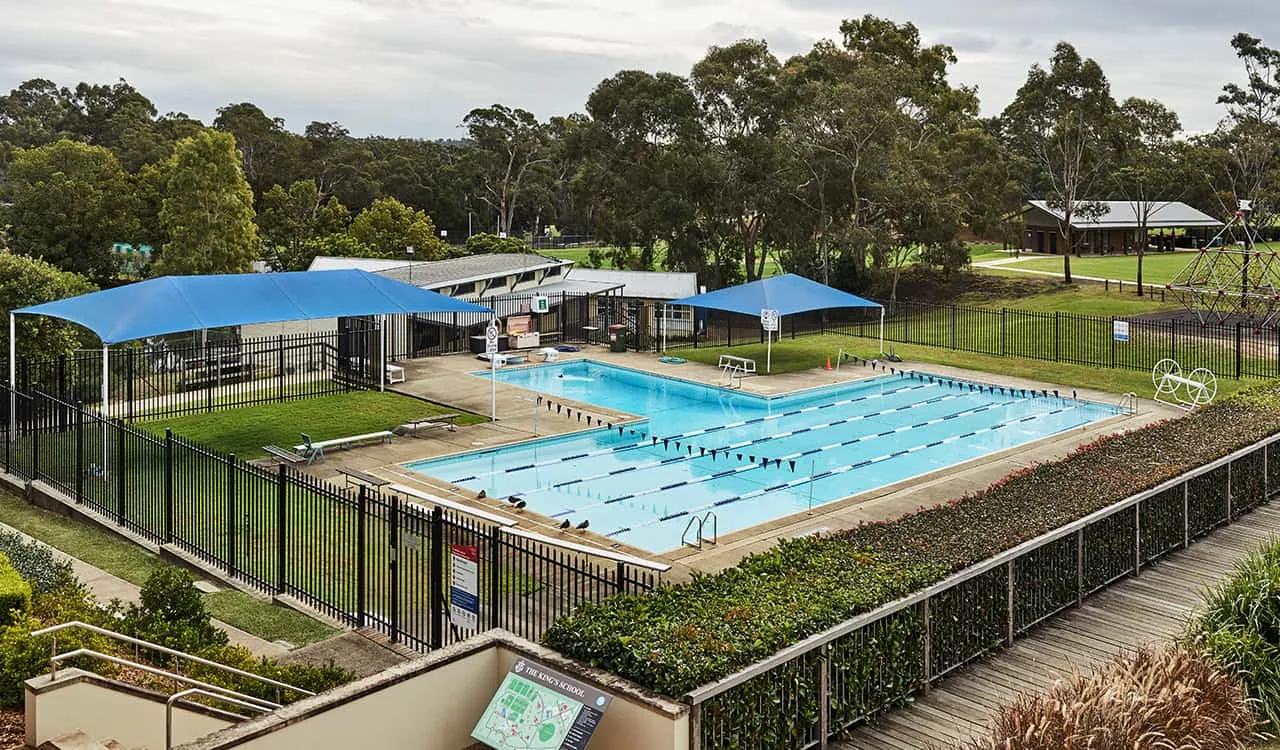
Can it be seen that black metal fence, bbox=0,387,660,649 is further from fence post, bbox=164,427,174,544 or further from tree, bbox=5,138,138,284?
tree, bbox=5,138,138,284

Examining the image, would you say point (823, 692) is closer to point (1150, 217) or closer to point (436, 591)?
point (436, 591)

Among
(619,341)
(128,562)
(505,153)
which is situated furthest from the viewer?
(505,153)

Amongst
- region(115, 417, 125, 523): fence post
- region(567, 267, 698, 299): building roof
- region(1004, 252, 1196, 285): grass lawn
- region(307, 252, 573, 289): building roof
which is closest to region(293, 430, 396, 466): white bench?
region(115, 417, 125, 523): fence post

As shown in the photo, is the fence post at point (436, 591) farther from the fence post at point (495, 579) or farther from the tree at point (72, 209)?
the tree at point (72, 209)

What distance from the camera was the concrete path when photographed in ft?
39.4

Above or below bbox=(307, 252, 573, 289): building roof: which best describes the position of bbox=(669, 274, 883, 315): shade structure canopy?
below

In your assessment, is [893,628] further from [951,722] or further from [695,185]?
[695,185]

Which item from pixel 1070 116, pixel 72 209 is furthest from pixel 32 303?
pixel 1070 116

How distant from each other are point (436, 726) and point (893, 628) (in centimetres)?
390

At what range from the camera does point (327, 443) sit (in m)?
22.7

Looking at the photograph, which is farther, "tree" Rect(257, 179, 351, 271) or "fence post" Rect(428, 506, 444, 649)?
"tree" Rect(257, 179, 351, 271)

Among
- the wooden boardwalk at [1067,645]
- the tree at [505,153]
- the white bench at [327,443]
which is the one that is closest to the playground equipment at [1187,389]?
the wooden boardwalk at [1067,645]

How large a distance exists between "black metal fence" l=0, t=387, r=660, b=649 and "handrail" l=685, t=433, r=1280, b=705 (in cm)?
187

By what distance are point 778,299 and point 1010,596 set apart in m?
23.1
